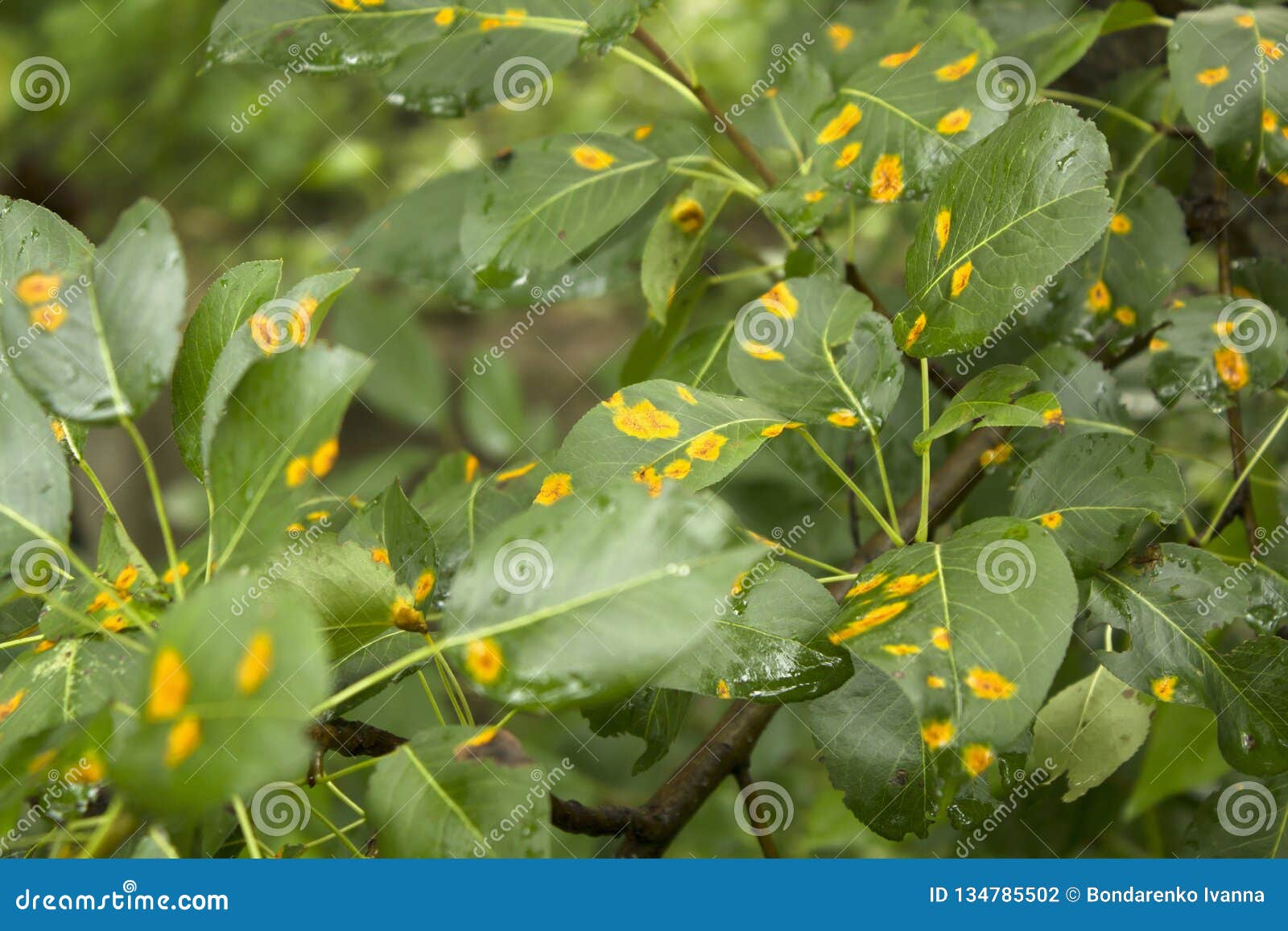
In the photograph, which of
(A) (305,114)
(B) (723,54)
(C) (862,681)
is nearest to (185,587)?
(C) (862,681)

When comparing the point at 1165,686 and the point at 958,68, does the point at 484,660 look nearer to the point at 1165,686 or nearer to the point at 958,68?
the point at 1165,686

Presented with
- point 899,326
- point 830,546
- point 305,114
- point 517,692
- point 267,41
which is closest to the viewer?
point 517,692

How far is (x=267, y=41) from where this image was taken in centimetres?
62

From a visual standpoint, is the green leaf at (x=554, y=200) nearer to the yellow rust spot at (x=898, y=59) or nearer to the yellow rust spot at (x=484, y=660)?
the yellow rust spot at (x=898, y=59)

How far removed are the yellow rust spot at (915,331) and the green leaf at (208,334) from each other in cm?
31

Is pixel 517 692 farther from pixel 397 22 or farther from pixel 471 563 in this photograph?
pixel 397 22

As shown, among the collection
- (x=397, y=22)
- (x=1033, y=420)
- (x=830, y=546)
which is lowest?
(x=830, y=546)

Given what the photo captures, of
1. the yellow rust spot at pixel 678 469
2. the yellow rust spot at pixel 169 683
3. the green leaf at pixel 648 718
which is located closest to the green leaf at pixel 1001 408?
the yellow rust spot at pixel 678 469

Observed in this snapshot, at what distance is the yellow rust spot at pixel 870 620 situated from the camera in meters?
0.39

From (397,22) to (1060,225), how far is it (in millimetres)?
460

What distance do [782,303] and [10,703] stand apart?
420 mm

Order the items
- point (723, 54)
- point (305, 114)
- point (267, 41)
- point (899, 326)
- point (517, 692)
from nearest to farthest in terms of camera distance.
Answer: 1. point (517, 692)
2. point (899, 326)
3. point (267, 41)
4. point (723, 54)
5. point (305, 114)

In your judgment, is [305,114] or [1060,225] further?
[305,114]

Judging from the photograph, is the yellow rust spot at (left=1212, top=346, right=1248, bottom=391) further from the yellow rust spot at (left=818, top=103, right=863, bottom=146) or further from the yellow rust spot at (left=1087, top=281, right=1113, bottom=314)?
the yellow rust spot at (left=818, top=103, right=863, bottom=146)
